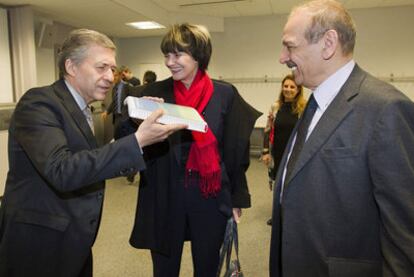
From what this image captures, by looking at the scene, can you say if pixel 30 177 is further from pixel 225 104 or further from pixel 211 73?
pixel 211 73

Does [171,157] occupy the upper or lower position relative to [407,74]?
lower

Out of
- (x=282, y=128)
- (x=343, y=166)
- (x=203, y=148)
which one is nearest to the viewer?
(x=343, y=166)

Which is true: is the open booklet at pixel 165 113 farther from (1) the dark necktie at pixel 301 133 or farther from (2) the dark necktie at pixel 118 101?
(2) the dark necktie at pixel 118 101

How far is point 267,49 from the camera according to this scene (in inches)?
276

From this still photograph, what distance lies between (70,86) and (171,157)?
0.57 meters

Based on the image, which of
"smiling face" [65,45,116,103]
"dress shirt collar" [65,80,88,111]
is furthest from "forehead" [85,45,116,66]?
"dress shirt collar" [65,80,88,111]

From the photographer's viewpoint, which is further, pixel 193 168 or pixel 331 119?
pixel 193 168

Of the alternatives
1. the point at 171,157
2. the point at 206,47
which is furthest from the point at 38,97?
the point at 206,47

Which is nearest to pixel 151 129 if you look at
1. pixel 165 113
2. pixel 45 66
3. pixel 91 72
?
pixel 165 113

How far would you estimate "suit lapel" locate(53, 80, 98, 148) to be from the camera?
1238 mm

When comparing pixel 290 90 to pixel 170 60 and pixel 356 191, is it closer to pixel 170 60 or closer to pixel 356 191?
pixel 170 60

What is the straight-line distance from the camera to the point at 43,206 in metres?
1.20

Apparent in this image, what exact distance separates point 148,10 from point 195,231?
4741 millimetres

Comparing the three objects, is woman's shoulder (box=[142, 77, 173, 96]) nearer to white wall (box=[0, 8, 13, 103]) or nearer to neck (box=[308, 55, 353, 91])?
neck (box=[308, 55, 353, 91])
